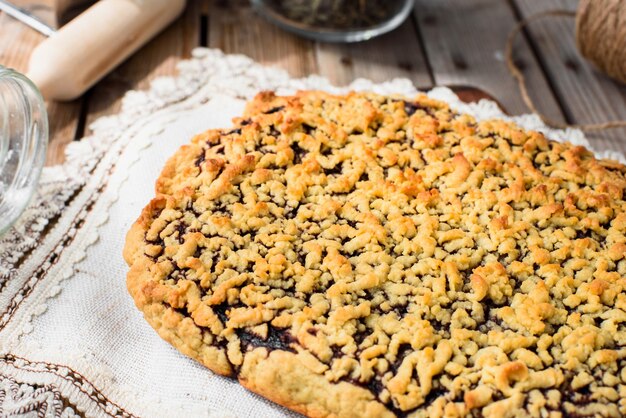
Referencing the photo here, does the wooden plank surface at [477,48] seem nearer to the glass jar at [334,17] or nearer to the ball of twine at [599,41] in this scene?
the ball of twine at [599,41]

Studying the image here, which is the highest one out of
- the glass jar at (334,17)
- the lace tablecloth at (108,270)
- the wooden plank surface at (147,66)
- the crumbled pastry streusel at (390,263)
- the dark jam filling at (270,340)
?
the crumbled pastry streusel at (390,263)

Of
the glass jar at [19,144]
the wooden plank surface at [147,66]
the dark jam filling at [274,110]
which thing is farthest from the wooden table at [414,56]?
the dark jam filling at [274,110]

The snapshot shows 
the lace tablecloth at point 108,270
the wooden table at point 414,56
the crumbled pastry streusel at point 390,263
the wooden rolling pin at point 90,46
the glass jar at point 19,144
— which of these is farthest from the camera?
the wooden table at point 414,56

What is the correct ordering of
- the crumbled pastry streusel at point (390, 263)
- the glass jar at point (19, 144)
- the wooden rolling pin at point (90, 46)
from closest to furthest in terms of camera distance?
the crumbled pastry streusel at point (390, 263) → the glass jar at point (19, 144) → the wooden rolling pin at point (90, 46)

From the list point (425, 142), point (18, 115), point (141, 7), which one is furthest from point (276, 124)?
point (141, 7)

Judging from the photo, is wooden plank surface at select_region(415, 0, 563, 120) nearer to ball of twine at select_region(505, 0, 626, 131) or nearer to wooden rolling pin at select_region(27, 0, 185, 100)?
ball of twine at select_region(505, 0, 626, 131)

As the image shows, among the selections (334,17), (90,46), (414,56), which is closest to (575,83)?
(414,56)

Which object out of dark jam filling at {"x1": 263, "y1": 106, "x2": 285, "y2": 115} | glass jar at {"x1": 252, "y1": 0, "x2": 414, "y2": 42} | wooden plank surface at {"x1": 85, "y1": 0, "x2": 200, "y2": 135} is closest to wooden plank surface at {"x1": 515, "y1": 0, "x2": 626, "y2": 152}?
glass jar at {"x1": 252, "y1": 0, "x2": 414, "y2": 42}
